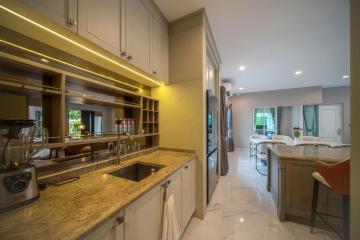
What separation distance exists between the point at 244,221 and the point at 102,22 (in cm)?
271

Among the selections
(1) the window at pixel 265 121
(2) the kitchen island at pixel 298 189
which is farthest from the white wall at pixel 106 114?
(1) the window at pixel 265 121

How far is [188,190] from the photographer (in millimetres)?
1742

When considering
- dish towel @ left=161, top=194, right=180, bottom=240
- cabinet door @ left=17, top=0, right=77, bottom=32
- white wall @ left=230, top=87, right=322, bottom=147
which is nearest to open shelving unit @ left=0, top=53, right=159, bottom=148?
cabinet door @ left=17, top=0, right=77, bottom=32

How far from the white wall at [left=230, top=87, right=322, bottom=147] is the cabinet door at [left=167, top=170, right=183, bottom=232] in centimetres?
599

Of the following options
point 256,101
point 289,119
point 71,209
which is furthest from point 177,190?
point 289,119

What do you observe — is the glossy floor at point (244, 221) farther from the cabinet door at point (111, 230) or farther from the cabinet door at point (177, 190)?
the cabinet door at point (111, 230)

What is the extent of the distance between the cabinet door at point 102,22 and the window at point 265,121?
22.2 ft

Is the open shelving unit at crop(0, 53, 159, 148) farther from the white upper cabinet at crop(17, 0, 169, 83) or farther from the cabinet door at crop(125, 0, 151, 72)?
the cabinet door at crop(125, 0, 151, 72)

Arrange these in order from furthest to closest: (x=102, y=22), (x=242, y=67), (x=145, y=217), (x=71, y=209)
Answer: (x=242, y=67) < (x=102, y=22) < (x=145, y=217) < (x=71, y=209)

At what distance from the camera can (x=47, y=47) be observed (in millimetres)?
1131

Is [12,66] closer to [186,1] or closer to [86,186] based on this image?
[86,186]

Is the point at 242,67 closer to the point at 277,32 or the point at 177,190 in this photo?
the point at 277,32

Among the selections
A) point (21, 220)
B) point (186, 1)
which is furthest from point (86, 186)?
point (186, 1)

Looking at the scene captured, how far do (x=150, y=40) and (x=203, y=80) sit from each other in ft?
2.73
